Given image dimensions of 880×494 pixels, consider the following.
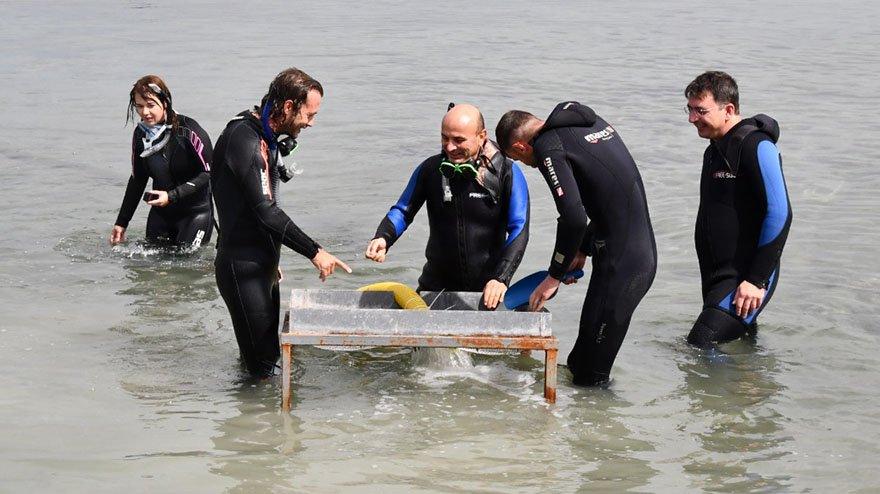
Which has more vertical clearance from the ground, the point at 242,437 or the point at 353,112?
the point at 353,112

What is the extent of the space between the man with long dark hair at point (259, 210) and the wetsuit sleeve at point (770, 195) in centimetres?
222

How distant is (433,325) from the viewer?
5477 mm

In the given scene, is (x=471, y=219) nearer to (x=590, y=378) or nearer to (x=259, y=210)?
(x=590, y=378)

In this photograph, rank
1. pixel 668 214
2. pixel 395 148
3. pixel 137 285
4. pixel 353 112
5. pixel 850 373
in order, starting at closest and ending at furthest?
pixel 850 373 < pixel 137 285 < pixel 668 214 < pixel 395 148 < pixel 353 112

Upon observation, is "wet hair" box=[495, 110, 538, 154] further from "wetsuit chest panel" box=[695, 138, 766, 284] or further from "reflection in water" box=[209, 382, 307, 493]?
"reflection in water" box=[209, 382, 307, 493]

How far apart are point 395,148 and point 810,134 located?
204 inches

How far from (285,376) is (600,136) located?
1.94m

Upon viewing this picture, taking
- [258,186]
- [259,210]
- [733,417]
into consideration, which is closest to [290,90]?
[258,186]

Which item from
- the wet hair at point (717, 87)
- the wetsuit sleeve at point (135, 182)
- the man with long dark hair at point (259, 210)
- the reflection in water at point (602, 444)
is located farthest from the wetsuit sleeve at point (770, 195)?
the wetsuit sleeve at point (135, 182)

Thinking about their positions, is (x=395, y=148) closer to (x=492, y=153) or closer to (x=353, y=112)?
(x=353, y=112)

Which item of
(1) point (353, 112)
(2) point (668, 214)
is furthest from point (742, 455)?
(1) point (353, 112)

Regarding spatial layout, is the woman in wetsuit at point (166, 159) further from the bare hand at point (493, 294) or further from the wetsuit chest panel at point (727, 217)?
the wetsuit chest panel at point (727, 217)

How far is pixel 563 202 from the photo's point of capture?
5.55m

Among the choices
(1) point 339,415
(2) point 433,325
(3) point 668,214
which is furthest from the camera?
(3) point 668,214
